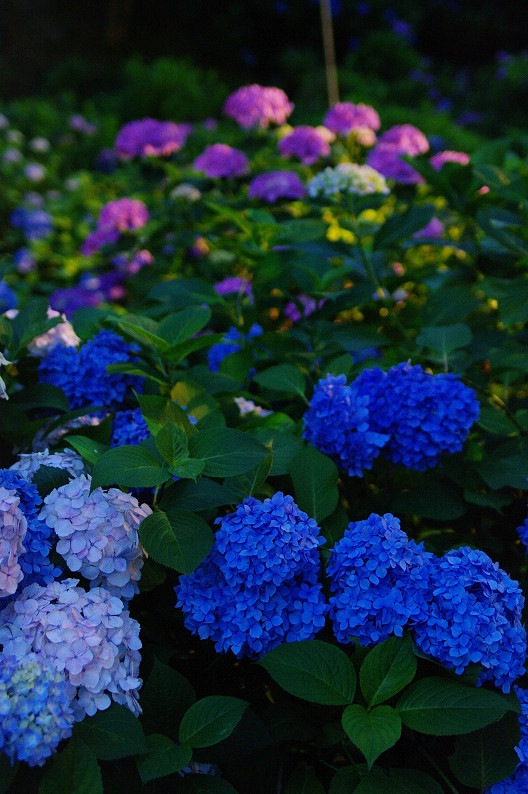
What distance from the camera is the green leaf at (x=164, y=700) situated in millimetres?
928

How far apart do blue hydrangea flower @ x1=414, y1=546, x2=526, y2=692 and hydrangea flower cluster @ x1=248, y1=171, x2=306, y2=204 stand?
1695 millimetres

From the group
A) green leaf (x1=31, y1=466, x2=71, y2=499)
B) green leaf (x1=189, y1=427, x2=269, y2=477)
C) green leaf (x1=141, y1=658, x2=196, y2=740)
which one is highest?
green leaf (x1=189, y1=427, x2=269, y2=477)

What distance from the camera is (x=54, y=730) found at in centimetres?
77

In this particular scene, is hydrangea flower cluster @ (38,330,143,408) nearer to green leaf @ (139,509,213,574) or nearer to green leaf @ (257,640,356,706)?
green leaf @ (139,509,213,574)

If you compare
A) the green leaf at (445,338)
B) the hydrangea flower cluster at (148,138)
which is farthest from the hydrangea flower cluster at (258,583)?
the hydrangea flower cluster at (148,138)

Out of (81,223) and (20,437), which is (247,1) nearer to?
(81,223)

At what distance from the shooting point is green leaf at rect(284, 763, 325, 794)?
95cm

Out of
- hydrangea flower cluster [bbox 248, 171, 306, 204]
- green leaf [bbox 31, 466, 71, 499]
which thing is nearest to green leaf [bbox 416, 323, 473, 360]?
green leaf [bbox 31, 466, 71, 499]

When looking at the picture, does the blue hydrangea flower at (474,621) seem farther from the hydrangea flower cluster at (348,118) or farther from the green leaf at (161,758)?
the hydrangea flower cluster at (348,118)

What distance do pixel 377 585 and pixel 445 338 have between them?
64 centimetres

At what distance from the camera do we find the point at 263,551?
944 mm

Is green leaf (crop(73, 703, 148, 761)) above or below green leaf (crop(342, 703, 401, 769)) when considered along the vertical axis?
above

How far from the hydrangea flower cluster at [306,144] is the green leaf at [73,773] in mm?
2352

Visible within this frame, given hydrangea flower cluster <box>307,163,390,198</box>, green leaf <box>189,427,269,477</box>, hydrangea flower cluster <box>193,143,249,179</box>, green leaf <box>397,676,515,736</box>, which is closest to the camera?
→ green leaf <box>397,676,515,736</box>
